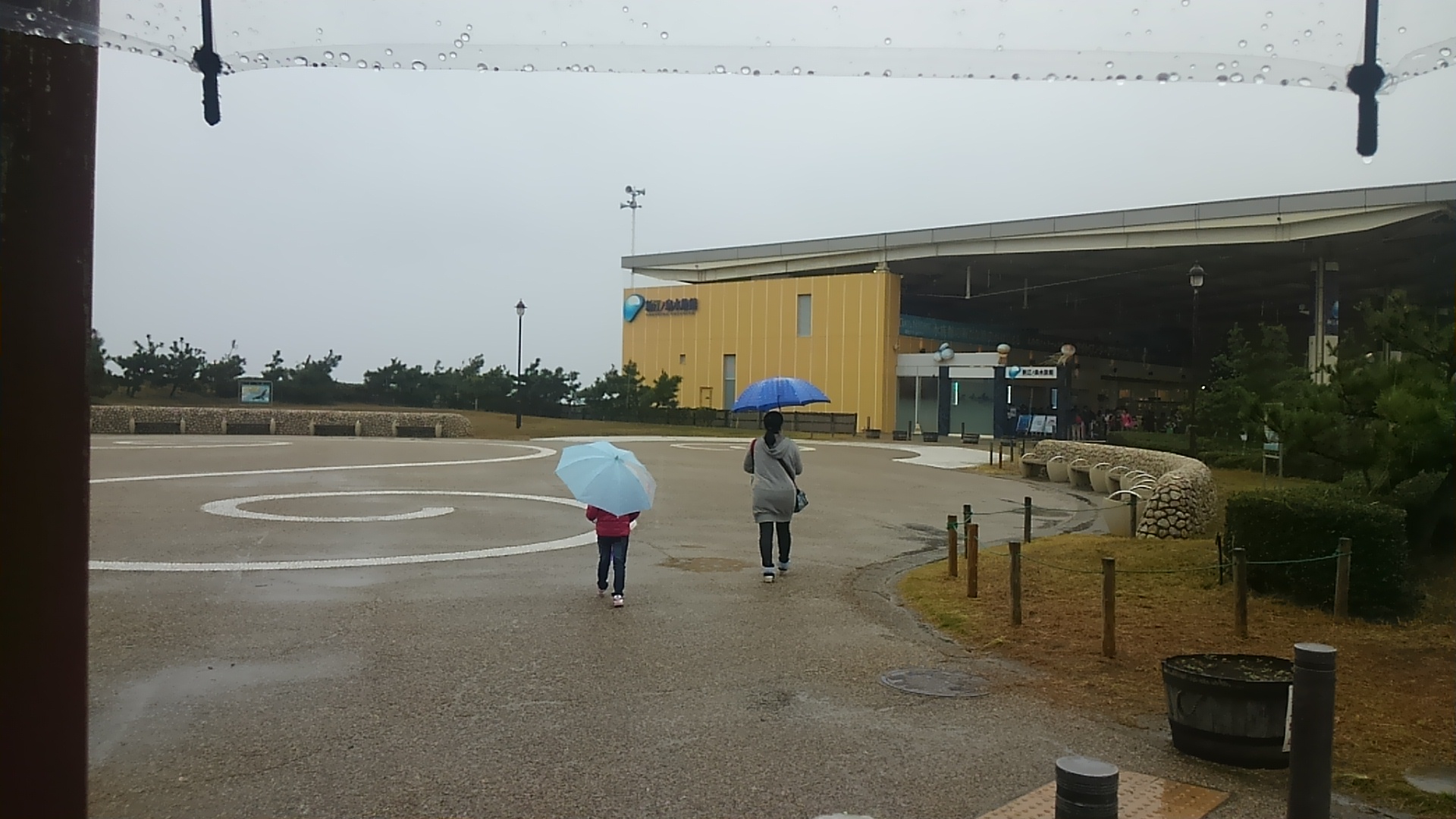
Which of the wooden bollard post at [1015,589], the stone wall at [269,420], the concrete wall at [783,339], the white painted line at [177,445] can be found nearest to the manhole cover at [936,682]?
the wooden bollard post at [1015,589]

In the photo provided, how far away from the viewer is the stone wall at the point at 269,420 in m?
36.7

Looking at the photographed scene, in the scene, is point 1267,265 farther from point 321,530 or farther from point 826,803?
point 826,803

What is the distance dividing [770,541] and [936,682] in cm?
369

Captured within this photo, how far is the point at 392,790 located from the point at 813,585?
5877 millimetres

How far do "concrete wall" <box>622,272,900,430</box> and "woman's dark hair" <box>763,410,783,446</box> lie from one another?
36.3 meters

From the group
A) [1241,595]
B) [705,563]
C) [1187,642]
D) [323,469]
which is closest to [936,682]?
[1187,642]

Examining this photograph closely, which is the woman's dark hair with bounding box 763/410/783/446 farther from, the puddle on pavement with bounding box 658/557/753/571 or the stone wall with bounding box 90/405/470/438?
the stone wall with bounding box 90/405/470/438

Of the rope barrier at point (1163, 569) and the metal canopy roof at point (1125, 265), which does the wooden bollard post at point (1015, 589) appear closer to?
the rope barrier at point (1163, 569)

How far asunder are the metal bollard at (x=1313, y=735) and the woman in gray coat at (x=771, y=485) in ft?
20.1

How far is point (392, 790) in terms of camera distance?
173 inches

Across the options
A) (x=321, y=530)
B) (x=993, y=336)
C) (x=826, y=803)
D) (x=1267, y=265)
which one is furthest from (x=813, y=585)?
(x=993, y=336)

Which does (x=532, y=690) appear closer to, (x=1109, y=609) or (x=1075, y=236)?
(x=1109, y=609)

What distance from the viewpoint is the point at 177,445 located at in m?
28.7

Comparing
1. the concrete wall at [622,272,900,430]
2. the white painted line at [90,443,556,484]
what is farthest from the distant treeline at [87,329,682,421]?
the white painted line at [90,443,556,484]
